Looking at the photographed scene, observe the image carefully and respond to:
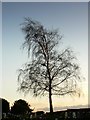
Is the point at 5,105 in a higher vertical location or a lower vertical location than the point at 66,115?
higher

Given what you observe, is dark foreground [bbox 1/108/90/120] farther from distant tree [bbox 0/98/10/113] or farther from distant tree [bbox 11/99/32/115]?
distant tree [bbox 0/98/10/113]

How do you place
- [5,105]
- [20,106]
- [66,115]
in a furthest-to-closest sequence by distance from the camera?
1. [20,106]
2. [5,105]
3. [66,115]

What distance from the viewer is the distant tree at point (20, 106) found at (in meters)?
18.8

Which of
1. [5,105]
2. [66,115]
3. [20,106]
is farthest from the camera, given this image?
[20,106]

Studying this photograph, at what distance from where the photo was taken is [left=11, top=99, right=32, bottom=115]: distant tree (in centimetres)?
1884

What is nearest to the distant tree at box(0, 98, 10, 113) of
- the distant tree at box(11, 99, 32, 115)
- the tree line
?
the tree line

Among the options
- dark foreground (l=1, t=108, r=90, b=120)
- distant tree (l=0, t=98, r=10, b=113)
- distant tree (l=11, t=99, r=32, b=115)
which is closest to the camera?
dark foreground (l=1, t=108, r=90, b=120)

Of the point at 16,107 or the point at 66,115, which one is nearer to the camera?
the point at 66,115

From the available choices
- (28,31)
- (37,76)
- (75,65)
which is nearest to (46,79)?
(37,76)

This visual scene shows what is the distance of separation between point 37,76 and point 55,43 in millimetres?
2104

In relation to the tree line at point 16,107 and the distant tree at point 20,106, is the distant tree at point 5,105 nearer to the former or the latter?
the tree line at point 16,107

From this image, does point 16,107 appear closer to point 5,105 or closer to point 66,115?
point 5,105

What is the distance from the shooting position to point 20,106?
68.2 feet

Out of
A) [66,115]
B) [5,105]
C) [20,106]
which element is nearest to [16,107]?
[20,106]
